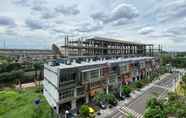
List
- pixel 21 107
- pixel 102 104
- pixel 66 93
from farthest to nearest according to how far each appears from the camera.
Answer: pixel 102 104 → pixel 21 107 → pixel 66 93

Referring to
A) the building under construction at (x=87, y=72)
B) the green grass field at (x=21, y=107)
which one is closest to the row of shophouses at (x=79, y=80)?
the building under construction at (x=87, y=72)

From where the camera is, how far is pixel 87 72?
136 ft

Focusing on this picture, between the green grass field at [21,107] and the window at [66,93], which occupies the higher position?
the window at [66,93]

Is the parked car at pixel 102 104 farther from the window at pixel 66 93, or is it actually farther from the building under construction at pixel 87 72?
the window at pixel 66 93

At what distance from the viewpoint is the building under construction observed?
36.3m

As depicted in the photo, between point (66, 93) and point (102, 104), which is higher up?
point (66, 93)

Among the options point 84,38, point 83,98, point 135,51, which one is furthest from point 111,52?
point 83,98

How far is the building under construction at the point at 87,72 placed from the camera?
36344 mm

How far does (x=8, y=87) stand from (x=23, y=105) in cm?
2822

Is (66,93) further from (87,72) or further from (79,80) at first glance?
(87,72)

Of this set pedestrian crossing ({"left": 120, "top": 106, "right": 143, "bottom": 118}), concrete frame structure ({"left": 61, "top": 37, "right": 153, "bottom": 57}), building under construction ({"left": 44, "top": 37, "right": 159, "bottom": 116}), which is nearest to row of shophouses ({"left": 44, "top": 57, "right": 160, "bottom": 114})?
building under construction ({"left": 44, "top": 37, "right": 159, "bottom": 116})

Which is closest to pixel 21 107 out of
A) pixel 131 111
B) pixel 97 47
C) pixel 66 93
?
pixel 66 93

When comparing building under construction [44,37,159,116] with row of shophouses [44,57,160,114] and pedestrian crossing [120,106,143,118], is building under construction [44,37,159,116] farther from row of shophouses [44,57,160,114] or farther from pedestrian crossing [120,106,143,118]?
pedestrian crossing [120,106,143,118]

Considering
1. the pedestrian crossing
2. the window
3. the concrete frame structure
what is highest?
the concrete frame structure
